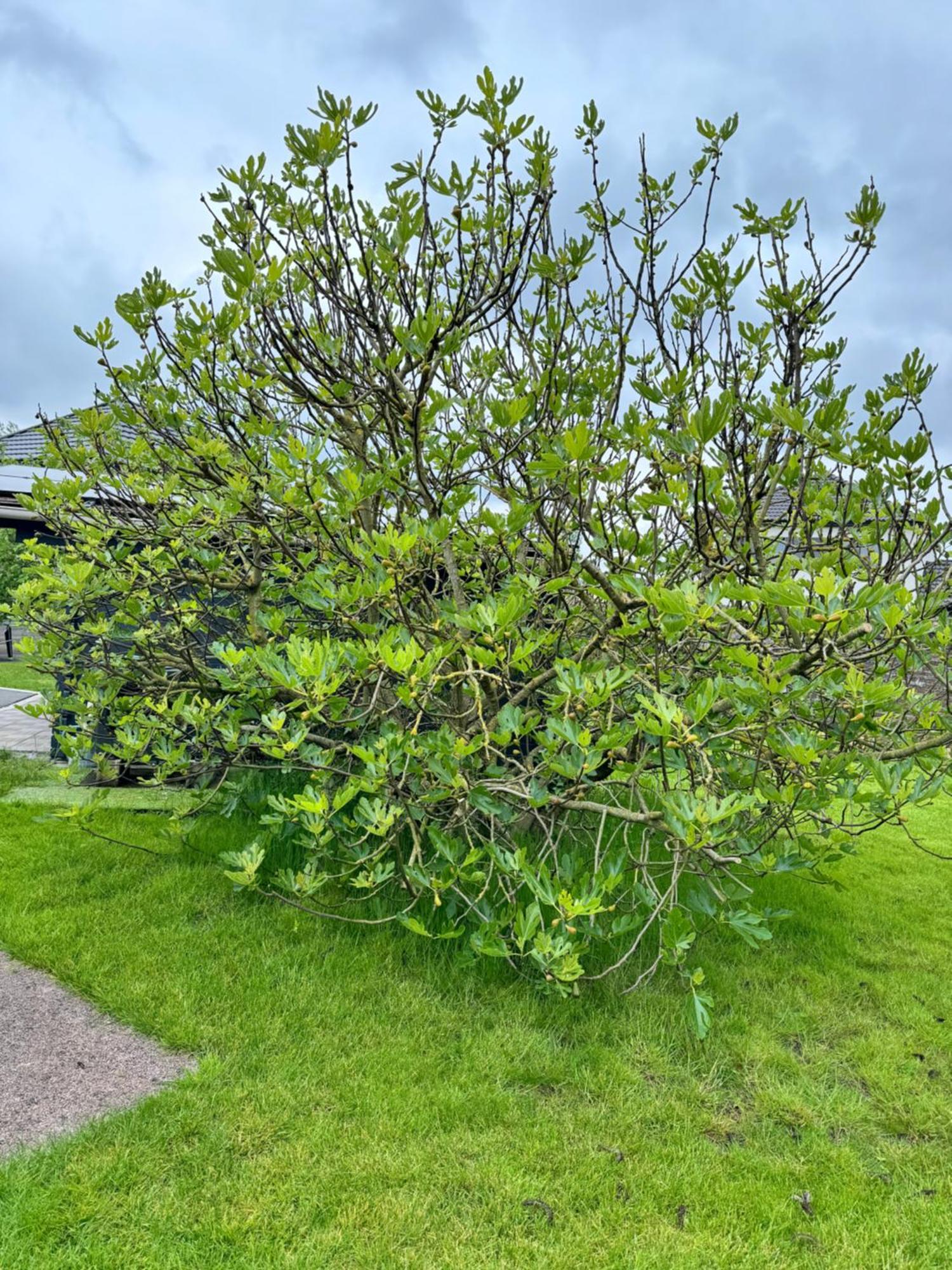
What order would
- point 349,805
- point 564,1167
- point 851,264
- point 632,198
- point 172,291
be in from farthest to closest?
point 349,805 → point 632,198 → point 172,291 → point 851,264 → point 564,1167

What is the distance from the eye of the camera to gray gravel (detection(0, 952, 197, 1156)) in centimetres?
233

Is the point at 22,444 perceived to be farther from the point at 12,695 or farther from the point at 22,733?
the point at 22,733

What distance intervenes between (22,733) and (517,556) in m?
8.00

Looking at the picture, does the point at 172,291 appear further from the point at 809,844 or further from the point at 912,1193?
the point at 912,1193

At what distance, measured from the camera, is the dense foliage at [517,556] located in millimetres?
2518

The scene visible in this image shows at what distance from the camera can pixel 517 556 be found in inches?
157

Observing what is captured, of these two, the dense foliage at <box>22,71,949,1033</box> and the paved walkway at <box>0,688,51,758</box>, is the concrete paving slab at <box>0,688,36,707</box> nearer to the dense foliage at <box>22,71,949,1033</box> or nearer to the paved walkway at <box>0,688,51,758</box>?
the paved walkway at <box>0,688,51,758</box>

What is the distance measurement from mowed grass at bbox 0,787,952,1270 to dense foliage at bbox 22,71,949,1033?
38 centimetres

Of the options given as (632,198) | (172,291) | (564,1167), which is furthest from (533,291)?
(564,1167)

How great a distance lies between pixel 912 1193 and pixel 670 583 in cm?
236

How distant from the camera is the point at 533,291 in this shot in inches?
158

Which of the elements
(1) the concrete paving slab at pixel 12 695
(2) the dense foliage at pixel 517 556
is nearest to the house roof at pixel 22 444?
(1) the concrete paving slab at pixel 12 695

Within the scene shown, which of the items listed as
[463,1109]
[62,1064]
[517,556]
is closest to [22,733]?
[62,1064]

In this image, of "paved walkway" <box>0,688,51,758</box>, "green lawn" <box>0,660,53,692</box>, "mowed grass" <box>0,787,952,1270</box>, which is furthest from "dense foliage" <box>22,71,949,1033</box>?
"green lawn" <box>0,660,53,692</box>
